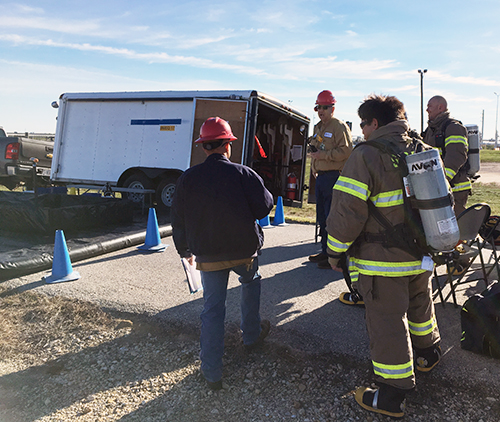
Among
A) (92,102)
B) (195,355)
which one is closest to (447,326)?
(195,355)

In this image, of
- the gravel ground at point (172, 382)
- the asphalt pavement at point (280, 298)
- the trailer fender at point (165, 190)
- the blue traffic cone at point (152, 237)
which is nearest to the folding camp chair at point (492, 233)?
the asphalt pavement at point (280, 298)

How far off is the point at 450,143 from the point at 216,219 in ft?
10.6

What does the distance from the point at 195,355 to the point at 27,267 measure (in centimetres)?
287

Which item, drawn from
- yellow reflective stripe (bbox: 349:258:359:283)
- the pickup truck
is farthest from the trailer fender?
yellow reflective stripe (bbox: 349:258:359:283)

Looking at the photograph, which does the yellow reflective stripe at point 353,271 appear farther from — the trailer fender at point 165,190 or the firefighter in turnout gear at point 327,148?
the trailer fender at point 165,190

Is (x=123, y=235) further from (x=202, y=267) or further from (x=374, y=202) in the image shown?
(x=374, y=202)

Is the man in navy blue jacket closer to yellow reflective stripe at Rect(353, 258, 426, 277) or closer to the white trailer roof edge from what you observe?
yellow reflective stripe at Rect(353, 258, 426, 277)

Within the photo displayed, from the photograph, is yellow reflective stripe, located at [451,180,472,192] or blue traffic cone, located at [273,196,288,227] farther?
blue traffic cone, located at [273,196,288,227]

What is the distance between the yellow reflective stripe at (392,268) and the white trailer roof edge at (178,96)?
6.25m

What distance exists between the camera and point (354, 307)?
4.19 meters

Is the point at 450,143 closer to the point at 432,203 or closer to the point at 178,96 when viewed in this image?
the point at 432,203

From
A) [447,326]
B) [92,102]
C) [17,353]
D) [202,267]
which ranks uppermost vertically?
[92,102]

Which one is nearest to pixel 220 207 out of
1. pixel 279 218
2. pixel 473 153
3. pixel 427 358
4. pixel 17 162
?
pixel 427 358

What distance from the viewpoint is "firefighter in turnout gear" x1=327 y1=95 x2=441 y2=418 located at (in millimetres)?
2439
